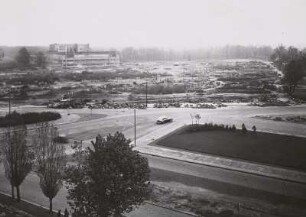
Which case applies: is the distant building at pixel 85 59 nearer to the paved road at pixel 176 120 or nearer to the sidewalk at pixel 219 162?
the paved road at pixel 176 120

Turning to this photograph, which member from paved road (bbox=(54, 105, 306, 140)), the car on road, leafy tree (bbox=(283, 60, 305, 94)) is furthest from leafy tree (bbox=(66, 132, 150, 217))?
leafy tree (bbox=(283, 60, 305, 94))

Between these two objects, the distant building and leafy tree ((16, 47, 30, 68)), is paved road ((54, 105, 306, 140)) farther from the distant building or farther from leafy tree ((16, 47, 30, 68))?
leafy tree ((16, 47, 30, 68))

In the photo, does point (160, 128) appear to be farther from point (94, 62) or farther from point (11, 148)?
point (94, 62)

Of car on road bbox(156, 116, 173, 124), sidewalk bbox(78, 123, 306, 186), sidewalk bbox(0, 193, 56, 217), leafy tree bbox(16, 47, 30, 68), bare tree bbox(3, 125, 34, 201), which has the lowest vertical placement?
sidewalk bbox(0, 193, 56, 217)

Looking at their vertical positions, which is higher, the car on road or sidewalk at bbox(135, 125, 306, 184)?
the car on road

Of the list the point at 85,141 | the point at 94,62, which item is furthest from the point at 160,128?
the point at 94,62

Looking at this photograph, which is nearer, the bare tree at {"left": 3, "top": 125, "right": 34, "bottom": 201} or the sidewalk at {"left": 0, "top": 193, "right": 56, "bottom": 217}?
the sidewalk at {"left": 0, "top": 193, "right": 56, "bottom": 217}
